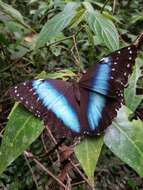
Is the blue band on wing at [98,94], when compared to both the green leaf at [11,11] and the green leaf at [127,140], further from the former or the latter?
the green leaf at [11,11]

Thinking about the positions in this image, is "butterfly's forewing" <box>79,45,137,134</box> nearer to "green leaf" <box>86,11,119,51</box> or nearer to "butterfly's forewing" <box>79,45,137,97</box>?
"butterfly's forewing" <box>79,45,137,97</box>

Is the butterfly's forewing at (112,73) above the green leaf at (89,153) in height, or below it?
above

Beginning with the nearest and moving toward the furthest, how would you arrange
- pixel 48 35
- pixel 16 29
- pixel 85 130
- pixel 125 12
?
pixel 85 130 < pixel 48 35 < pixel 16 29 < pixel 125 12

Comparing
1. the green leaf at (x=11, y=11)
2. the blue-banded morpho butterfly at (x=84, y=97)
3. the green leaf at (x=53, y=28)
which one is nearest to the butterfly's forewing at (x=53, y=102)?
the blue-banded morpho butterfly at (x=84, y=97)

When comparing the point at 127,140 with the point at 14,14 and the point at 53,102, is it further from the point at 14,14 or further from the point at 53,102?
the point at 14,14

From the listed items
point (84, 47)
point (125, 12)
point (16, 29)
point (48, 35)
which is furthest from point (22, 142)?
point (125, 12)

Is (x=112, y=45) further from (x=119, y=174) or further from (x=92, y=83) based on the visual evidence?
(x=119, y=174)
